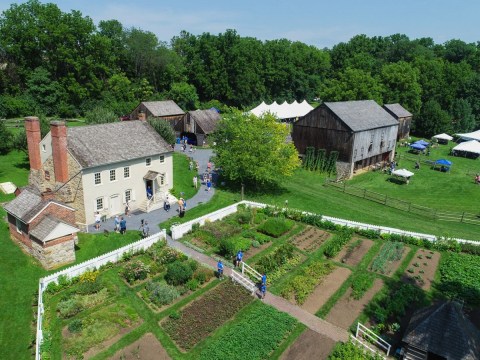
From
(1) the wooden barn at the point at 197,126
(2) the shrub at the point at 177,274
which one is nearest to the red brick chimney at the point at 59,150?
(2) the shrub at the point at 177,274

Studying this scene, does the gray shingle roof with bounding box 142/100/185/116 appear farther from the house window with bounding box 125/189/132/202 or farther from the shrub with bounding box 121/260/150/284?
the shrub with bounding box 121/260/150/284

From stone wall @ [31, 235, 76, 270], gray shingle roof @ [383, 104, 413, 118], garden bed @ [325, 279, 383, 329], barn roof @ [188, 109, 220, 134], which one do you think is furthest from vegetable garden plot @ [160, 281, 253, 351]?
gray shingle roof @ [383, 104, 413, 118]

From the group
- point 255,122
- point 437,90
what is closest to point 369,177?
point 255,122

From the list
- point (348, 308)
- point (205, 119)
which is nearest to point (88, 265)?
point (348, 308)

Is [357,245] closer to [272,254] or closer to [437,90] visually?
[272,254]

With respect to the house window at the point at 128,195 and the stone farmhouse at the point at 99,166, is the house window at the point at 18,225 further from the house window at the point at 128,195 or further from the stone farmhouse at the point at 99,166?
the house window at the point at 128,195

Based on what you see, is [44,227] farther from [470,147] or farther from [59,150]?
[470,147]
